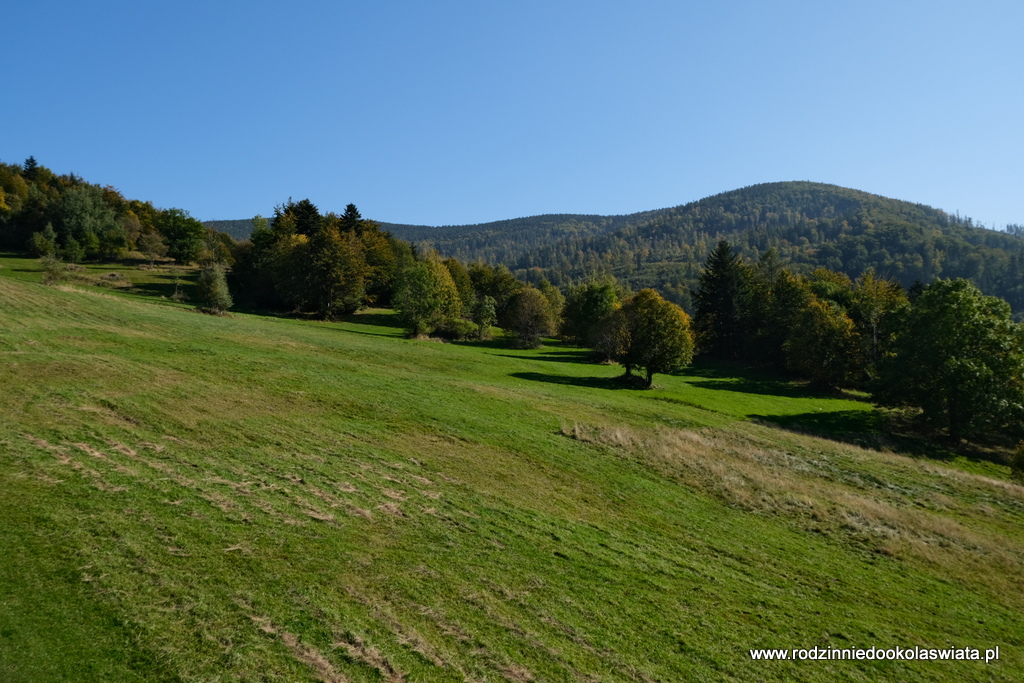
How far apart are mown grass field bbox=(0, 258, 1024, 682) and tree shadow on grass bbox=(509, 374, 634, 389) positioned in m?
14.8

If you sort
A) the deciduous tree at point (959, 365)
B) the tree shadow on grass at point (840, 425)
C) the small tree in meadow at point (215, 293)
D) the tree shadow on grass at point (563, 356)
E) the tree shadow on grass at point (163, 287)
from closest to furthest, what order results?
the tree shadow on grass at point (840, 425), the deciduous tree at point (959, 365), the small tree in meadow at point (215, 293), the tree shadow on grass at point (563, 356), the tree shadow on grass at point (163, 287)

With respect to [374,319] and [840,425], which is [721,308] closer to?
[840,425]

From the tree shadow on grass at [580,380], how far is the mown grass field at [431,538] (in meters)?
14.8

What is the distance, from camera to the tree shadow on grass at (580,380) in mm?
50759

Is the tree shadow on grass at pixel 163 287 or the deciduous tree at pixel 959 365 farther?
the tree shadow on grass at pixel 163 287

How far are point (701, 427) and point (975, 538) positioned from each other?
16194mm

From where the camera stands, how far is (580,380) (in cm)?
5378

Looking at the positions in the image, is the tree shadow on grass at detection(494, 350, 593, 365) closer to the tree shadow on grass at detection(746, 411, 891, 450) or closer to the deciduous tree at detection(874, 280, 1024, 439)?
the tree shadow on grass at detection(746, 411, 891, 450)

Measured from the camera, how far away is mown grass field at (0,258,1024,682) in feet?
35.4

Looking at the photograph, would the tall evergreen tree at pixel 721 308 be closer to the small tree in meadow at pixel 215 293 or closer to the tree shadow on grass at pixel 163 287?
the small tree in meadow at pixel 215 293

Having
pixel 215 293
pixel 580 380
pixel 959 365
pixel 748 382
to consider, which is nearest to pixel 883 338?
pixel 748 382

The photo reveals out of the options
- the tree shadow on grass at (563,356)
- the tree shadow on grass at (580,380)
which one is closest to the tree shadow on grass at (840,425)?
the tree shadow on grass at (580,380)

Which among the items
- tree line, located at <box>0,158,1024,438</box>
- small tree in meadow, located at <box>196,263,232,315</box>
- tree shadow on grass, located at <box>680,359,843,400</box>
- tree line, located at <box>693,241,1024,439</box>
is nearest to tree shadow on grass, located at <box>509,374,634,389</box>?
tree line, located at <box>0,158,1024,438</box>

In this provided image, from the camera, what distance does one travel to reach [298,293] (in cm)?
7669
